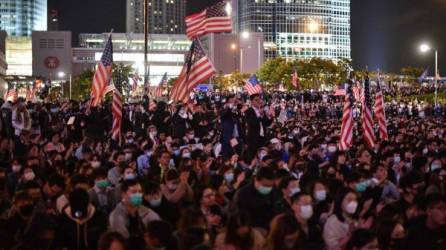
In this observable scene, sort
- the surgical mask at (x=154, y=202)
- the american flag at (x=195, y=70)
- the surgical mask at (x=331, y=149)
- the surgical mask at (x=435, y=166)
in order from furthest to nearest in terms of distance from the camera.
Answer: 1. the american flag at (x=195, y=70)
2. the surgical mask at (x=331, y=149)
3. the surgical mask at (x=435, y=166)
4. the surgical mask at (x=154, y=202)

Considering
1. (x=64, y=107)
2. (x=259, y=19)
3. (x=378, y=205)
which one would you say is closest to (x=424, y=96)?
(x=64, y=107)

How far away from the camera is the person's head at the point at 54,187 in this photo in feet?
31.7

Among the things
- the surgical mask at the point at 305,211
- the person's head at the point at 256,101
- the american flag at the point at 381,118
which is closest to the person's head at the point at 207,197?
the surgical mask at the point at 305,211

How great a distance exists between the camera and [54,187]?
972 cm

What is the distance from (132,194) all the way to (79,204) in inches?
26.1

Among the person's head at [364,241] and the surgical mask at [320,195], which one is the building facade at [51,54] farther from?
the person's head at [364,241]

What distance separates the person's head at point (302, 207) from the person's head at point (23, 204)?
3290 millimetres

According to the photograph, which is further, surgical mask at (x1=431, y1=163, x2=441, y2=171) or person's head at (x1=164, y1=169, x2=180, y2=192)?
surgical mask at (x1=431, y1=163, x2=441, y2=171)

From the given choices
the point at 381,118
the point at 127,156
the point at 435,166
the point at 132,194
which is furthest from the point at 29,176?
the point at 381,118

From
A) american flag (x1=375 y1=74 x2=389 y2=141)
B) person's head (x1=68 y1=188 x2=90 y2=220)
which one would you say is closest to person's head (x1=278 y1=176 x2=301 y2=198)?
person's head (x1=68 y1=188 x2=90 y2=220)

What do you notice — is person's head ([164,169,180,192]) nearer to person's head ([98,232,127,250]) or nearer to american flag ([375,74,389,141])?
person's head ([98,232,127,250])

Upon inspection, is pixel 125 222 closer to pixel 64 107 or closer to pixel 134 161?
pixel 134 161

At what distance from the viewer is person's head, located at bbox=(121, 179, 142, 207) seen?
836 cm

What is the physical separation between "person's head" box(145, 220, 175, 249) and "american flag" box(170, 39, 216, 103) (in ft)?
41.0
